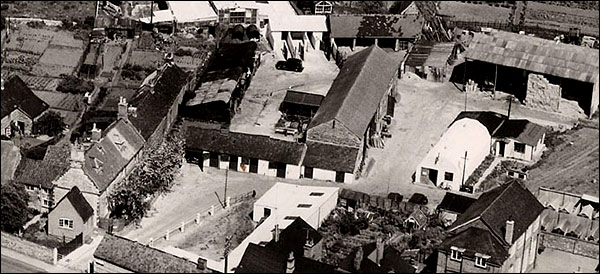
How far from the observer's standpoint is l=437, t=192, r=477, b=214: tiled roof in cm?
7594

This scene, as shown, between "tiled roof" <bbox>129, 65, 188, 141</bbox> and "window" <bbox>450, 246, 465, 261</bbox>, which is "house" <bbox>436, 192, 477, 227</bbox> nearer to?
"window" <bbox>450, 246, 465, 261</bbox>

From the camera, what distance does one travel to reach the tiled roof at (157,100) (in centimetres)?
8212

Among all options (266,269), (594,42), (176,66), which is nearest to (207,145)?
(176,66)

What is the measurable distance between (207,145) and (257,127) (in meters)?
5.58

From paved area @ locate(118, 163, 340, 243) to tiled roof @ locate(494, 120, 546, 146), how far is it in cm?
1147

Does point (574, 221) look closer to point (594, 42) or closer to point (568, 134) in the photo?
point (568, 134)

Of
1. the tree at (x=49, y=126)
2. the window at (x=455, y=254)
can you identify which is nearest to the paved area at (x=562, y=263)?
the window at (x=455, y=254)

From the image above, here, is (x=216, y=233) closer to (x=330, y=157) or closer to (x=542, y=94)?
(x=330, y=157)

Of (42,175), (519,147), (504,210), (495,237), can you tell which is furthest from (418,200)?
(42,175)

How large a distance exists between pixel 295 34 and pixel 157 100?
60.1 ft

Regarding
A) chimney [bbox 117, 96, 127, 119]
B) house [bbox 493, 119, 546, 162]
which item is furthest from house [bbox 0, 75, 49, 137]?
house [bbox 493, 119, 546, 162]

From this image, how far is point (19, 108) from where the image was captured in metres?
86.6

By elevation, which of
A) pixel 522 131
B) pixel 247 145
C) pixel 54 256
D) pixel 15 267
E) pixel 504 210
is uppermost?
pixel 504 210

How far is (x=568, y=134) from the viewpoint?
88.3 m
